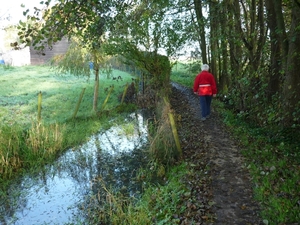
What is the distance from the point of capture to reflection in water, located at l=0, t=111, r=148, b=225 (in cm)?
643

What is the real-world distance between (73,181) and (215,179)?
3.96m

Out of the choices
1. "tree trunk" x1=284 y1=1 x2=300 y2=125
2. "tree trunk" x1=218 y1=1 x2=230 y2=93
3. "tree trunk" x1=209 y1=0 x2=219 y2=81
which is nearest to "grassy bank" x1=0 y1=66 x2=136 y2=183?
"tree trunk" x1=209 y1=0 x2=219 y2=81

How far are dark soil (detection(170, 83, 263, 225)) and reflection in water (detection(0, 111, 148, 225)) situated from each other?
5.30ft

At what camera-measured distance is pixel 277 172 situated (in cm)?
583

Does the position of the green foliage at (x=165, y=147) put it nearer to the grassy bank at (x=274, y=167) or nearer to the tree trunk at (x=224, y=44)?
the grassy bank at (x=274, y=167)

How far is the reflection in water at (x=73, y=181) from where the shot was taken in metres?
6.43

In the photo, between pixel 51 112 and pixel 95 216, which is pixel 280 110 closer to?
pixel 95 216

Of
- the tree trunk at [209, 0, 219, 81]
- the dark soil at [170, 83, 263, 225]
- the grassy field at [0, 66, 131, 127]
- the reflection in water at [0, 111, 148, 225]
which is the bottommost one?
the reflection in water at [0, 111, 148, 225]

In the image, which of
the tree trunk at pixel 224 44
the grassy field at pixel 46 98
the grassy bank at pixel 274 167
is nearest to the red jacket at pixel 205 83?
the grassy bank at pixel 274 167

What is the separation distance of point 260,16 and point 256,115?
3559 millimetres

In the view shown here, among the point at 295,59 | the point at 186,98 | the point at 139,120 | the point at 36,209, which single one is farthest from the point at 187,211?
the point at 186,98

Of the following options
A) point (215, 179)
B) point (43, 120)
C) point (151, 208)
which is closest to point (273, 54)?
point (215, 179)

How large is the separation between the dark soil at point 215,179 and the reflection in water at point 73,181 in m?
1.61

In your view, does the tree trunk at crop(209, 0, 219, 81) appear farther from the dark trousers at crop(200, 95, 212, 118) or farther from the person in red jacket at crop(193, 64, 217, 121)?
the dark trousers at crop(200, 95, 212, 118)
